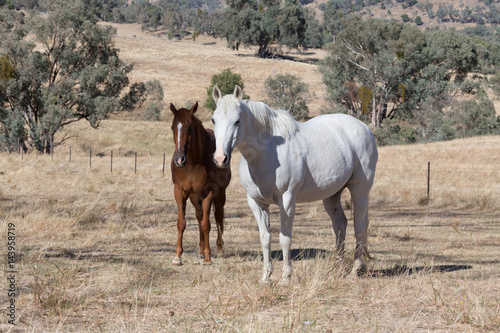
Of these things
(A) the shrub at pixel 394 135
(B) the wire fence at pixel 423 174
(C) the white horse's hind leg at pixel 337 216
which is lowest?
(A) the shrub at pixel 394 135

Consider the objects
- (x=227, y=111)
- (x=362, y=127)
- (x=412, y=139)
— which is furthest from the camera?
(x=412, y=139)

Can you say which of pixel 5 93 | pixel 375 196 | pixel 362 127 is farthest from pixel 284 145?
pixel 5 93

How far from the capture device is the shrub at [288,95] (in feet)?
172

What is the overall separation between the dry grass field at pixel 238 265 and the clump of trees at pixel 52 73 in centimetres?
1424

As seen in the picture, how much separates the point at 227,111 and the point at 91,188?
12.9 meters

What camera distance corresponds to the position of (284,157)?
231 inches

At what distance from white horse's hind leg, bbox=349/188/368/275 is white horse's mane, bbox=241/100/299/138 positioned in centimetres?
132

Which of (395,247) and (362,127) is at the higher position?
(362,127)

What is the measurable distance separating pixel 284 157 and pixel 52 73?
33.3m

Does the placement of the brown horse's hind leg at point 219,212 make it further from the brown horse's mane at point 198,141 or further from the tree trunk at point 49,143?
the tree trunk at point 49,143

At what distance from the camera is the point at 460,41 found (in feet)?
174

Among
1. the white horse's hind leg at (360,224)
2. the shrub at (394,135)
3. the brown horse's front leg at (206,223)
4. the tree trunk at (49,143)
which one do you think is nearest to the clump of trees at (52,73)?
the tree trunk at (49,143)

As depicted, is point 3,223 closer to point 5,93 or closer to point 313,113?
point 5,93

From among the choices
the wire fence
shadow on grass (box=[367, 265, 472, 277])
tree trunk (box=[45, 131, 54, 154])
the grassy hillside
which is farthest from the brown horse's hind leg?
tree trunk (box=[45, 131, 54, 154])
